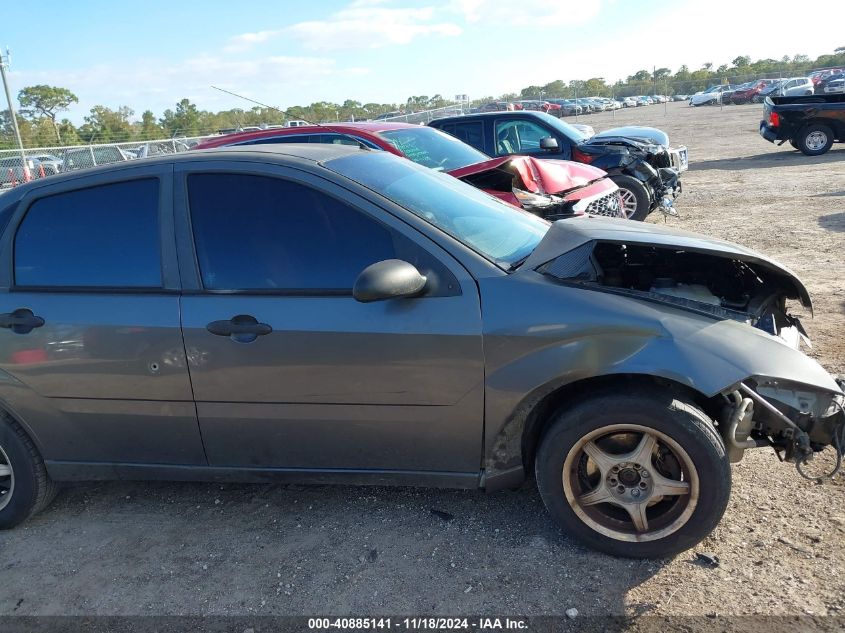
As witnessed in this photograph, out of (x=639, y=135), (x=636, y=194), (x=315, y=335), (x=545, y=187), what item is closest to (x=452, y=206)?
(x=315, y=335)

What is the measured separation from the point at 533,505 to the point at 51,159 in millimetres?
21795

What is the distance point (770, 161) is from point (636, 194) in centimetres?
931

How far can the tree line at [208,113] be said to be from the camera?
35.0 meters

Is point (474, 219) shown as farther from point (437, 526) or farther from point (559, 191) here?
point (559, 191)

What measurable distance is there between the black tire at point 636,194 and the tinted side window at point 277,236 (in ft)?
23.3

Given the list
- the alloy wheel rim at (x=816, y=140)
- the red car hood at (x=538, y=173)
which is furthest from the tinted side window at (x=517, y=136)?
the alloy wheel rim at (x=816, y=140)

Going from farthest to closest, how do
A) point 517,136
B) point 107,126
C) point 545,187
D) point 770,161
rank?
point 107,126 < point 770,161 < point 517,136 < point 545,187

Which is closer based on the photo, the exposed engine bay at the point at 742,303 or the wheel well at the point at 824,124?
the exposed engine bay at the point at 742,303

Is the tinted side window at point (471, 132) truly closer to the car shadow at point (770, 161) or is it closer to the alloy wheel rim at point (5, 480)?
the car shadow at point (770, 161)

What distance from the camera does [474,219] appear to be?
338 centimetres

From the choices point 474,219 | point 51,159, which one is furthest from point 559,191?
point 51,159

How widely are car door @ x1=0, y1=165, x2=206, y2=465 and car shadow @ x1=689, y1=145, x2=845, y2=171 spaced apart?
50.9ft

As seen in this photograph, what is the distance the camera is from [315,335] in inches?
113

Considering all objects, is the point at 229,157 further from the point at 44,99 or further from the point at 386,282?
the point at 44,99
